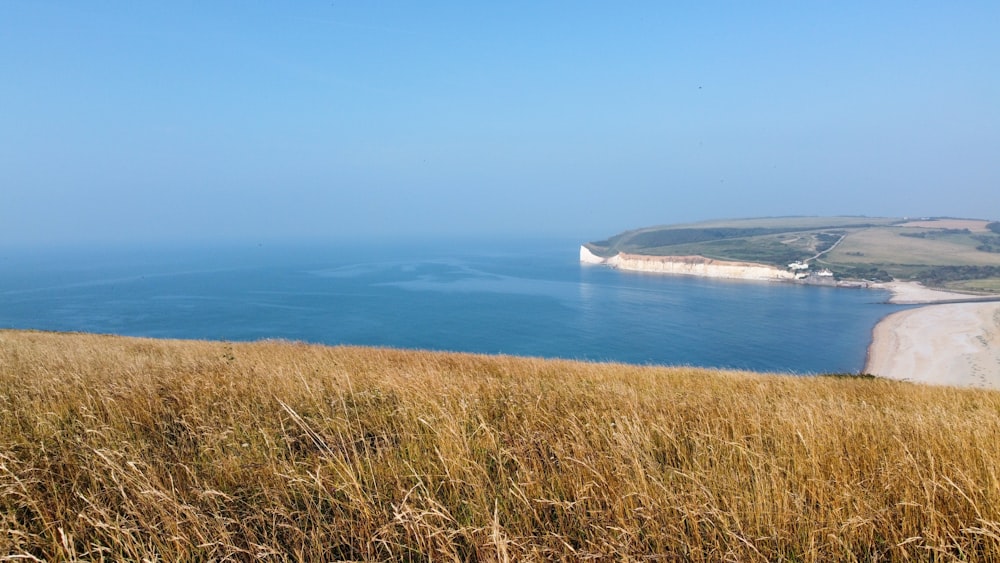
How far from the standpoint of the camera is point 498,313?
261 ft

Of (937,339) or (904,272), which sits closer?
(937,339)

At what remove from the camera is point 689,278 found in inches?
4970

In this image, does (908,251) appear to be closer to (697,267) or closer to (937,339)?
(697,267)

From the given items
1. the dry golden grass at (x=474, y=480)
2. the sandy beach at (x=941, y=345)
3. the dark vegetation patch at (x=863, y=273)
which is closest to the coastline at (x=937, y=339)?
the sandy beach at (x=941, y=345)

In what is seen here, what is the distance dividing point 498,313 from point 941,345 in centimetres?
5753

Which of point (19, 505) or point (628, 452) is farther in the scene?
point (628, 452)

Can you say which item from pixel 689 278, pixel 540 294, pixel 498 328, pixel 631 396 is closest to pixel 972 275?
pixel 689 278

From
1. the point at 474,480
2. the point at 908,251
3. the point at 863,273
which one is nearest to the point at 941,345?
the point at 863,273

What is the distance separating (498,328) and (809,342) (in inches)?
1637

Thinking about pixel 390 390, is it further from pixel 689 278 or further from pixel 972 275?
pixel 972 275

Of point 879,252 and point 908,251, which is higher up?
point 908,251

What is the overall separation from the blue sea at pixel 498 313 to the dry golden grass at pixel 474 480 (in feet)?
151

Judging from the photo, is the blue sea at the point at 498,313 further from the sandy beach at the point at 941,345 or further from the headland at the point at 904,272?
the headland at the point at 904,272

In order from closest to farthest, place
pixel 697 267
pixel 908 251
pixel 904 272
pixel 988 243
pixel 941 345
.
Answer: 1. pixel 941 345
2. pixel 904 272
3. pixel 697 267
4. pixel 908 251
5. pixel 988 243
